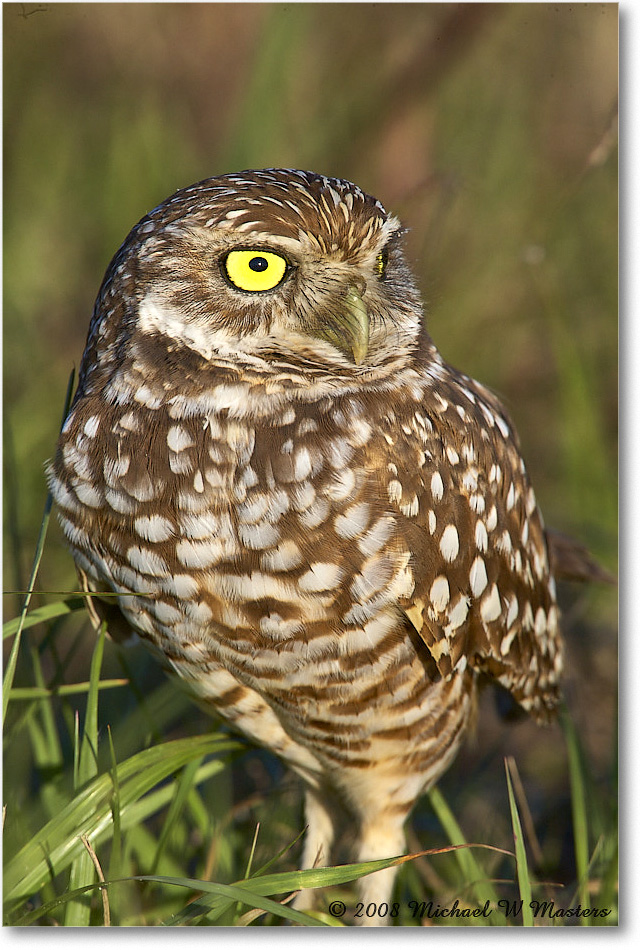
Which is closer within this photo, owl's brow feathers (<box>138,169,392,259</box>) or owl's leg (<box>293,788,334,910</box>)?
owl's brow feathers (<box>138,169,392,259</box>)

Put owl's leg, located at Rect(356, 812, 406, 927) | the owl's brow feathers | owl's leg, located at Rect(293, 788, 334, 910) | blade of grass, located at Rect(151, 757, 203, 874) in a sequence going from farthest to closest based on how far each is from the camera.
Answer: owl's leg, located at Rect(293, 788, 334, 910)
owl's leg, located at Rect(356, 812, 406, 927)
blade of grass, located at Rect(151, 757, 203, 874)
the owl's brow feathers

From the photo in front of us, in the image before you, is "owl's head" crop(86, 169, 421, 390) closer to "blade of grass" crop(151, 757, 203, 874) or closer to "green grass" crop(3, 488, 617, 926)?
"green grass" crop(3, 488, 617, 926)

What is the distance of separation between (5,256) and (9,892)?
1374 mm

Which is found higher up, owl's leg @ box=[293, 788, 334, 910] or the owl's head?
the owl's head

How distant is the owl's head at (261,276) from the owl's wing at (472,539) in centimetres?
18

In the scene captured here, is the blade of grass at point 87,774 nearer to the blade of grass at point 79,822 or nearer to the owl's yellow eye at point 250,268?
the blade of grass at point 79,822

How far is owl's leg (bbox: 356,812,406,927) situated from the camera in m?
1.77

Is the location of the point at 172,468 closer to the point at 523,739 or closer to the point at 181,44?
the point at 181,44

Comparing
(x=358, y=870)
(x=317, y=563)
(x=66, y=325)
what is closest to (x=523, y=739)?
(x=358, y=870)

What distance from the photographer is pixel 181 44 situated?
1.94 meters

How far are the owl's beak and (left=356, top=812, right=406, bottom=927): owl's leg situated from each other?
1.00 meters

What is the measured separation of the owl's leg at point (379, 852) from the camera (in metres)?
1.77

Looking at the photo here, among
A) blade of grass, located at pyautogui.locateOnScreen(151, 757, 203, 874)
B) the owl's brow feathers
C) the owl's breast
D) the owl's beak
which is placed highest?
the owl's brow feathers

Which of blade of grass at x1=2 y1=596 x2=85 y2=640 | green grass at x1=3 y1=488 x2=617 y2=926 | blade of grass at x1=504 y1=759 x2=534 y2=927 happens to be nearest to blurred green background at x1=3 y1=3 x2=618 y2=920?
blade of grass at x1=2 y1=596 x2=85 y2=640
